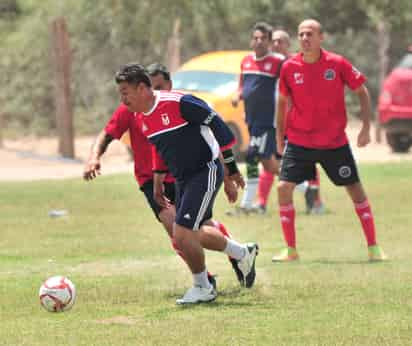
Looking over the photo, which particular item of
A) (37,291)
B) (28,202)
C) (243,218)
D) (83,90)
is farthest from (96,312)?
(83,90)

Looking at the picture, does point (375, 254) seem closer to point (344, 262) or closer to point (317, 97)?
point (344, 262)

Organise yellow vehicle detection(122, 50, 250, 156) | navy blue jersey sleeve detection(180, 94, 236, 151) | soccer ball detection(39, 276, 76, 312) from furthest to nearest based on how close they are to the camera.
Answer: yellow vehicle detection(122, 50, 250, 156), navy blue jersey sleeve detection(180, 94, 236, 151), soccer ball detection(39, 276, 76, 312)

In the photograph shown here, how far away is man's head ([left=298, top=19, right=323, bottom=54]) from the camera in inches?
461

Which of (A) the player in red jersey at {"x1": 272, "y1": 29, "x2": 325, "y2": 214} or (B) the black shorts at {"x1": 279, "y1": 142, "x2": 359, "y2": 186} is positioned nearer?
(B) the black shorts at {"x1": 279, "y1": 142, "x2": 359, "y2": 186}

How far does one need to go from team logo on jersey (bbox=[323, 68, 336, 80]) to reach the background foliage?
681 inches

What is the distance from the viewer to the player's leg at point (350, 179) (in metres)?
11.9

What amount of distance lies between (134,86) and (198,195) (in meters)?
0.86

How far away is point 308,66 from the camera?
38.9 feet

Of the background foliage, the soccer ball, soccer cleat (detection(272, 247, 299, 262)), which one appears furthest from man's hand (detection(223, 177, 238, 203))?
the background foliage

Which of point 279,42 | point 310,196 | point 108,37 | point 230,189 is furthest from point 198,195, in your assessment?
point 108,37

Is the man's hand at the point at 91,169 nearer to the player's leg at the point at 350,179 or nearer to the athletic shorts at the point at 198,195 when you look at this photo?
the athletic shorts at the point at 198,195

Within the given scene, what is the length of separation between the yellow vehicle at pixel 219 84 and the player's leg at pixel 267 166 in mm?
6841

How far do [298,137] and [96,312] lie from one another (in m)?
3.46

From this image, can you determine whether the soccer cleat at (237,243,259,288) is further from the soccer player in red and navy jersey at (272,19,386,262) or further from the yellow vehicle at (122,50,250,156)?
the yellow vehicle at (122,50,250,156)
